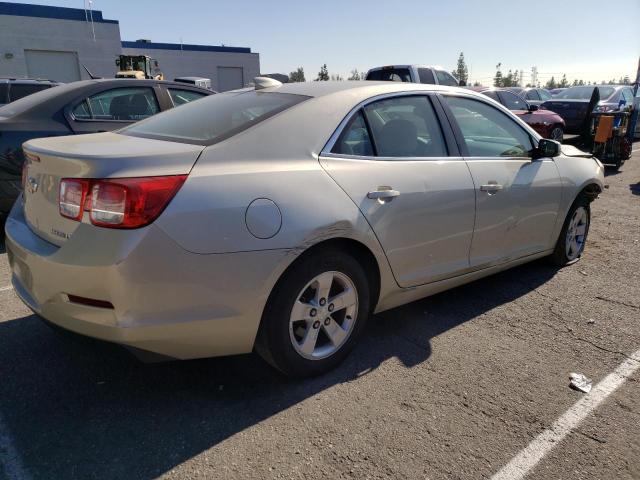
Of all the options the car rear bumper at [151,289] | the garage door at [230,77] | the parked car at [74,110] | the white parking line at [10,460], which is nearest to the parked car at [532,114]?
the parked car at [74,110]

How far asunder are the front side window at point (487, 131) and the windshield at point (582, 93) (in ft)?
42.2

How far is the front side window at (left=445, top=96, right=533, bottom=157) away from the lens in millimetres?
3539

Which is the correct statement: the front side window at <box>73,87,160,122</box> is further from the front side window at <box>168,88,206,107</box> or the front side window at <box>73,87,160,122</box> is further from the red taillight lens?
the red taillight lens

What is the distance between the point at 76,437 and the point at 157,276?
87 cm

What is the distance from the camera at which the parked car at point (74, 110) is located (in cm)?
486

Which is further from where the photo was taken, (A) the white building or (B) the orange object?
(A) the white building

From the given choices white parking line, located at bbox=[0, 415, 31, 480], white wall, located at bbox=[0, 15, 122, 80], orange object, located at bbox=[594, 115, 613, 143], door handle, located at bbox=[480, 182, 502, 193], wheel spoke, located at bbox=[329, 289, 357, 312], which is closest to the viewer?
white parking line, located at bbox=[0, 415, 31, 480]

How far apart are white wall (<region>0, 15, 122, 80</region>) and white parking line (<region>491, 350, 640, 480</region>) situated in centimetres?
3625

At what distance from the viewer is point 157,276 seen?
83.7 inches

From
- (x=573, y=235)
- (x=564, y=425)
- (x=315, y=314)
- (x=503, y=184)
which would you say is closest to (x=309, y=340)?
(x=315, y=314)

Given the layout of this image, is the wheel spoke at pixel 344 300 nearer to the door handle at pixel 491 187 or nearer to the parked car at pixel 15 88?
the door handle at pixel 491 187

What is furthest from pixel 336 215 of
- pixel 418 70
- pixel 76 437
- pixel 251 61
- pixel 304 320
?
pixel 251 61

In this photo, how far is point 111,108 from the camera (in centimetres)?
573

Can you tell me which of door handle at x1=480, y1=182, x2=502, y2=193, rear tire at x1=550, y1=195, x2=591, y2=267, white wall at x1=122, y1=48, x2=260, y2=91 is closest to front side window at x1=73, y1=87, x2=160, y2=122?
door handle at x1=480, y1=182, x2=502, y2=193
